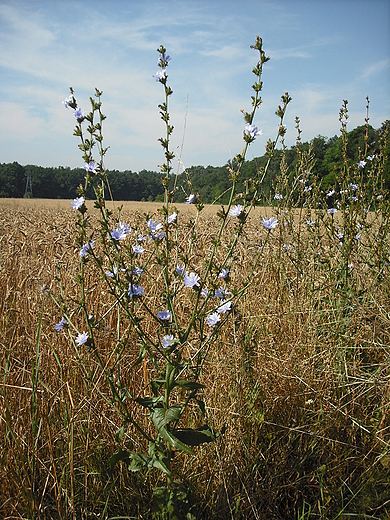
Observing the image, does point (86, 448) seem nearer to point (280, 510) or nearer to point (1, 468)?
point (1, 468)

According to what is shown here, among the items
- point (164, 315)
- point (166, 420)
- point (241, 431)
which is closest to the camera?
point (166, 420)

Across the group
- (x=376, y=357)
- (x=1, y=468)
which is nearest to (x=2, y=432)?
(x=1, y=468)

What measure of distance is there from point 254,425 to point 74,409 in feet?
2.82

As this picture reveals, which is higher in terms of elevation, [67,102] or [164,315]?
[67,102]

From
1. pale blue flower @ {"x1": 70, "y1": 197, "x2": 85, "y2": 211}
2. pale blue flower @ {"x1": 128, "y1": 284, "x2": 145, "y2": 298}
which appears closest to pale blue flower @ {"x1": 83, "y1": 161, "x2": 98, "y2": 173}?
pale blue flower @ {"x1": 70, "y1": 197, "x2": 85, "y2": 211}

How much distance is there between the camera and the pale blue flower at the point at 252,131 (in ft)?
5.07

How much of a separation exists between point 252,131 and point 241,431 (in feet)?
4.45

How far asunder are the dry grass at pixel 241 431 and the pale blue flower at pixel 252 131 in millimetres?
508

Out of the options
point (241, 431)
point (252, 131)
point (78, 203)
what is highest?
point (252, 131)

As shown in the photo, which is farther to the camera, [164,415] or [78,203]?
[78,203]

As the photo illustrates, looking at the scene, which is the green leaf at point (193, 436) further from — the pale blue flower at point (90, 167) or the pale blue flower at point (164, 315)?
the pale blue flower at point (90, 167)

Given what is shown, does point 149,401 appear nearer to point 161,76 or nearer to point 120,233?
point 120,233

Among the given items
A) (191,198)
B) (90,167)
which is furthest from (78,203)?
(191,198)

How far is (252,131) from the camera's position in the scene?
5.08ft
